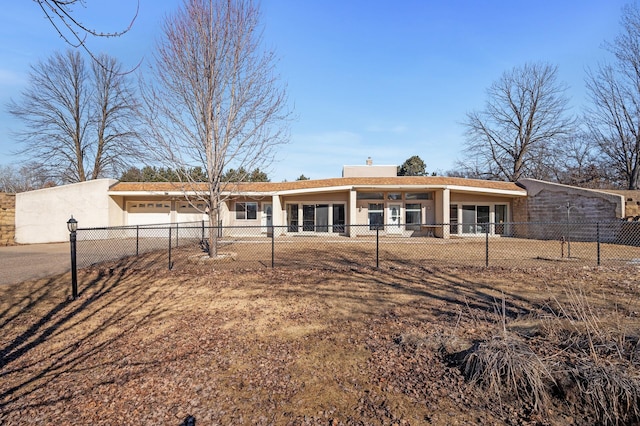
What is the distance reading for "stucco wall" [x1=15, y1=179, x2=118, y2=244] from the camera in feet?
60.3

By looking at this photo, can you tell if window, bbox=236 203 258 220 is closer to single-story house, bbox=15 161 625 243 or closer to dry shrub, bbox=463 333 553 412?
single-story house, bbox=15 161 625 243

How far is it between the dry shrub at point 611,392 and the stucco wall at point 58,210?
23343 millimetres

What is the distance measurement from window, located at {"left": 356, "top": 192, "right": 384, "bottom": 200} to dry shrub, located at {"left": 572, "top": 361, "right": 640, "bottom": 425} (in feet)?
61.5

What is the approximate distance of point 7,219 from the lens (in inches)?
713

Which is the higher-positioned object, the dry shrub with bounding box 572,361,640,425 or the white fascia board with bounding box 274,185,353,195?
the white fascia board with bounding box 274,185,353,195

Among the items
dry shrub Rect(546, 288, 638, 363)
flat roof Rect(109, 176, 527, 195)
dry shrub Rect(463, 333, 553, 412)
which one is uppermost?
flat roof Rect(109, 176, 527, 195)

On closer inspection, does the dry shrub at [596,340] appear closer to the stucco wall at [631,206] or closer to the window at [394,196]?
the stucco wall at [631,206]

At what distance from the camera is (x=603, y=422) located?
2.50 m

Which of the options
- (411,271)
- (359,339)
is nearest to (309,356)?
(359,339)

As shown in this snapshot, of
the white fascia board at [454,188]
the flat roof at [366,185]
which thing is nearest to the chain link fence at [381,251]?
the white fascia board at [454,188]

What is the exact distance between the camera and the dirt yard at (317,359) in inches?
107

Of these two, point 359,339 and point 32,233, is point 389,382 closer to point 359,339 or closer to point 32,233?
point 359,339

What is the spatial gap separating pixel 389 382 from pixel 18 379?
387cm

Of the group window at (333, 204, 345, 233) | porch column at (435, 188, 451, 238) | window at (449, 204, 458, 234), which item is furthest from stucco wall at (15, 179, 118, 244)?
window at (449, 204, 458, 234)
